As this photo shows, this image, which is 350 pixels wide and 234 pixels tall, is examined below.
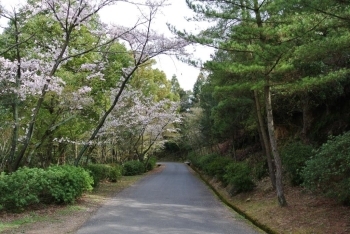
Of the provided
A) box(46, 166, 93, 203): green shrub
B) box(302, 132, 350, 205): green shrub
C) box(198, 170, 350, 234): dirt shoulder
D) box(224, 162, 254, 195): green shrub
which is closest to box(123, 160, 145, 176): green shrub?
box(224, 162, 254, 195): green shrub

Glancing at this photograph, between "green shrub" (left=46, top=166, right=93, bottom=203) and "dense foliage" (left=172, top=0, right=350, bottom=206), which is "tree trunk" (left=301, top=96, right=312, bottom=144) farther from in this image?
"green shrub" (left=46, top=166, right=93, bottom=203)

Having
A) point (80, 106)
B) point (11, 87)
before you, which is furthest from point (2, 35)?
point (80, 106)

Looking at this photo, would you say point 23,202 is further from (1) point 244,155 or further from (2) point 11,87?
(1) point 244,155

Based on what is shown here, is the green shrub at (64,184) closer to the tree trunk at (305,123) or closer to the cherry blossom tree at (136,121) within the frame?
the cherry blossom tree at (136,121)

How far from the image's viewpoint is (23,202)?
9648 mm

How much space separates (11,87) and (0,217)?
4.17 m

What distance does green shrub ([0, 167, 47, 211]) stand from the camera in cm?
965

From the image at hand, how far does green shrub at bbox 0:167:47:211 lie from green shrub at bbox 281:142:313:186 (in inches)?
292

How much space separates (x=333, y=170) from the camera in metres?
7.52

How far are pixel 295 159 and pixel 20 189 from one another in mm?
8049

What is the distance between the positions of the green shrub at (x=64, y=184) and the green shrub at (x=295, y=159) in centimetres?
661

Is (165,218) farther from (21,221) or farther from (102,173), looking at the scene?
(102,173)

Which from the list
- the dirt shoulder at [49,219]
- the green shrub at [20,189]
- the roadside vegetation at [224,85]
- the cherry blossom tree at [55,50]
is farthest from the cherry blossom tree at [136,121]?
the green shrub at [20,189]

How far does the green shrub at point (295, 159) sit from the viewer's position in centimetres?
1120
